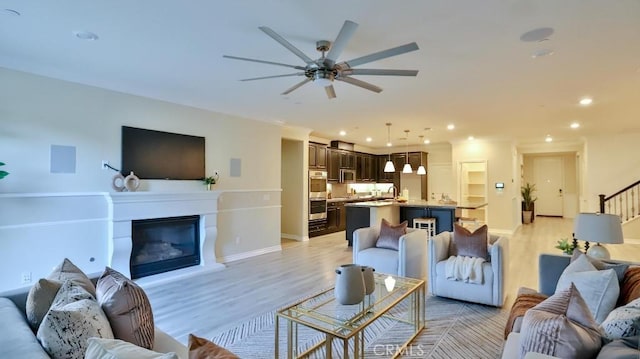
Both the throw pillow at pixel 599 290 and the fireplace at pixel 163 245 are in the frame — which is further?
the fireplace at pixel 163 245

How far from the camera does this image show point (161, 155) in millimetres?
4930

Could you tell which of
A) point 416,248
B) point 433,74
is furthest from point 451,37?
point 416,248

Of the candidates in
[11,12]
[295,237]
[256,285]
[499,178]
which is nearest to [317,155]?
[295,237]

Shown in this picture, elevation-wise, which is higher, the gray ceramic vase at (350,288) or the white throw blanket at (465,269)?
the gray ceramic vase at (350,288)

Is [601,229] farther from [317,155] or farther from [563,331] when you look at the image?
[317,155]

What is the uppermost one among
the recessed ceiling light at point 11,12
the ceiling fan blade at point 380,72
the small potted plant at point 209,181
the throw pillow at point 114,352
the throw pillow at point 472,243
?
the recessed ceiling light at point 11,12

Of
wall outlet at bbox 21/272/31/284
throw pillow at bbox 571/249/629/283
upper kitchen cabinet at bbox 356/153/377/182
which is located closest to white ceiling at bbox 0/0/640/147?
throw pillow at bbox 571/249/629/283

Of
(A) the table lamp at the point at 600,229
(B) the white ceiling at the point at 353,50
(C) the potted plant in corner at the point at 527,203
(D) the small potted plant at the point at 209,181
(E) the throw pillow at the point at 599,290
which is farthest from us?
(C) the potted plant in corner at the point at 527,203

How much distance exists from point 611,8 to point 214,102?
185 inches

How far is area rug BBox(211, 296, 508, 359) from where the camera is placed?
2.72 meters

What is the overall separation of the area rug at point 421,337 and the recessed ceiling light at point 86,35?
9.55 feet

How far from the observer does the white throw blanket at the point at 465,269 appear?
142 inches

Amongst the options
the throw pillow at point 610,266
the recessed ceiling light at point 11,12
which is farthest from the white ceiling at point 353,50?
the throw pillow at point 610,266

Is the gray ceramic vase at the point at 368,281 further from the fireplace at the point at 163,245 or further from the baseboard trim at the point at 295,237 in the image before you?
the baseboard trim at the point at 295,237
